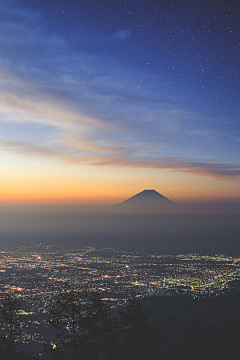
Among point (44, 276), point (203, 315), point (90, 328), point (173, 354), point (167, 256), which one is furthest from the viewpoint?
point (167, 256)

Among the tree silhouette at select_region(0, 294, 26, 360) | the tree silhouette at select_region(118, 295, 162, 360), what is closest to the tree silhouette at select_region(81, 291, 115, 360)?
the tree silhouette at select_region(118, 295, 162, 360)

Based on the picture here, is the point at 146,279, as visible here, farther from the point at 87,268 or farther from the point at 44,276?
the point at 44,276

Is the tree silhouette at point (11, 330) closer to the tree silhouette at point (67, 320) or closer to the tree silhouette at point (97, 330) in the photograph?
the tree silhouette at point (67, 320)

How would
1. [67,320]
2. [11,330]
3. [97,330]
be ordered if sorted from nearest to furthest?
[67,320]
[97,330]
[11,330]

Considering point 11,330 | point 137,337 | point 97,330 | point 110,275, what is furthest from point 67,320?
point 110,275

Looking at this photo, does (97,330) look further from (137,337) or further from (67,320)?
(137,337)

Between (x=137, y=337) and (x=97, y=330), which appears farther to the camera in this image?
(x=97, y=330)

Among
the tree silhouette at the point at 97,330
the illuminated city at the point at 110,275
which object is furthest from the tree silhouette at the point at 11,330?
the illuminated city at the point at 110,275

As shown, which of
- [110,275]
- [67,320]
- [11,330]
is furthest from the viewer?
[110,275]

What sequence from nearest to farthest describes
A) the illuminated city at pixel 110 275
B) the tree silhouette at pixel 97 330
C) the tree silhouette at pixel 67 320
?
the tree silhouette at pixel 67 320 < the tree silhouette at pixel 97 330 < the illuminated city at pixel 110 275

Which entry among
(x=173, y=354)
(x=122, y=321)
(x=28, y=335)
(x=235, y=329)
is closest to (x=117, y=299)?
(x=28, y=335)

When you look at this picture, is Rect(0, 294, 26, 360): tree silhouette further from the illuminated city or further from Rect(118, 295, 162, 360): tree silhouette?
the illuminated city
